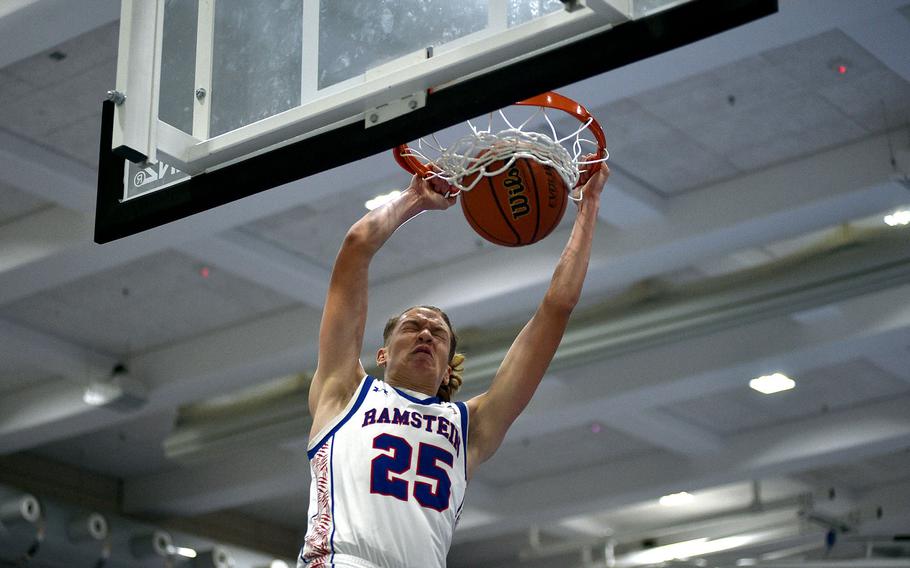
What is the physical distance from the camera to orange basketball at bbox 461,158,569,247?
15.6 ft

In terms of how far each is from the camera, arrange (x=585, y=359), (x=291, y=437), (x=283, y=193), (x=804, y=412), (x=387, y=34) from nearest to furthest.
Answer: (x=387, y=34) < (x=283, y=193) < (x=585, y=359) < (x=291, y=437) < (x=804, y=412)

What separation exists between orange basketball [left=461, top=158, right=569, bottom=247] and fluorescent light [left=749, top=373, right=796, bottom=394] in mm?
7593

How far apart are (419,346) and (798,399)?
924 centimetres

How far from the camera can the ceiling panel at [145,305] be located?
10.8m

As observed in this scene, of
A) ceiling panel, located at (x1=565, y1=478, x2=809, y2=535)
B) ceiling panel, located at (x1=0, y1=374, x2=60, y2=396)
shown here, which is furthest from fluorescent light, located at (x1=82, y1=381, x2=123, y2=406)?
ceiling panel, located at (x1=565, y1=478, x2=809, y2=535)

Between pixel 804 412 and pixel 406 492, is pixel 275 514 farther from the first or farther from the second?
pixel 406 492

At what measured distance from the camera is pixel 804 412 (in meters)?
13.3

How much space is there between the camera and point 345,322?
4379mm

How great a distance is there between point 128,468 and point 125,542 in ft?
4.59

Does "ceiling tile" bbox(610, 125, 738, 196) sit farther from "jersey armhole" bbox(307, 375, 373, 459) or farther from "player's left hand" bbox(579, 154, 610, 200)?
"jersey armhole" bbox(307, 375, 373, 459)

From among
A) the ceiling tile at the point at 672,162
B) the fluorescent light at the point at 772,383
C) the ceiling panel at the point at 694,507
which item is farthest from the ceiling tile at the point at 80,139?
the ceiling panel at the point at 694,507

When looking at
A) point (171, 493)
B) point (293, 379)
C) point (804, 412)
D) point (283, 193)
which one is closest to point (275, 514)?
point (171, 493)

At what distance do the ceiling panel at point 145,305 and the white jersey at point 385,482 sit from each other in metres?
6.54

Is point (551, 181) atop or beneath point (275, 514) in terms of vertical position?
beneath
